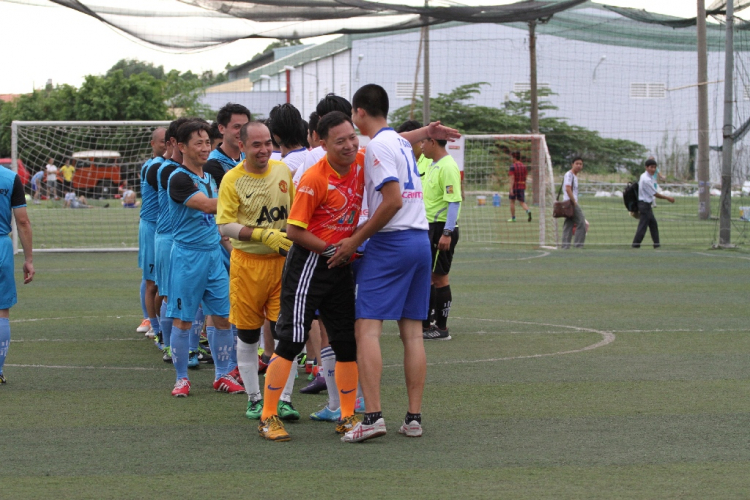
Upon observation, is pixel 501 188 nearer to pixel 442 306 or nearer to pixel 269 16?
pixel 269 16

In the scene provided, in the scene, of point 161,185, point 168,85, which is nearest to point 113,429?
point 161,185

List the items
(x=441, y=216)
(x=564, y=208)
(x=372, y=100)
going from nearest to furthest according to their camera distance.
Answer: (x=372, y=100), (x=441, y=216), (x=564, y=208)

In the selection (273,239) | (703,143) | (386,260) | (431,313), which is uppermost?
(703,143)

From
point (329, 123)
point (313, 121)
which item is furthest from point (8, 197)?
point (329, 123)

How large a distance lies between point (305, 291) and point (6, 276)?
301cm

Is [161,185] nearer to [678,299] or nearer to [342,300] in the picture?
[342,300]

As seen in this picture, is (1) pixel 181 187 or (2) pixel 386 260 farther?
(1) pixel 181 187

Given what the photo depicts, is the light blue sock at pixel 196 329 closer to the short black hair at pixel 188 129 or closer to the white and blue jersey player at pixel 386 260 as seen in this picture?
A: the short black hair at pixel 188 129

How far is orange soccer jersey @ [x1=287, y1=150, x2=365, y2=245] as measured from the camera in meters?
5.35

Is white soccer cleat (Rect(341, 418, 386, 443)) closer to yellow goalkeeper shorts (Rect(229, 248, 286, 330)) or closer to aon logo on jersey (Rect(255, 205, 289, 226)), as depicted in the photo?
yellow goalkeeper shorts (Rect(229, 248, 286, 330))

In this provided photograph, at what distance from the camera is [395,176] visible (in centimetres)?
532

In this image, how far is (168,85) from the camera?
62.7m

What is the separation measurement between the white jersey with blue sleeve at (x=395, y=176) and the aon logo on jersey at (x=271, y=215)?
2.58 feet

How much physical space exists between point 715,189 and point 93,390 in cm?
2386
